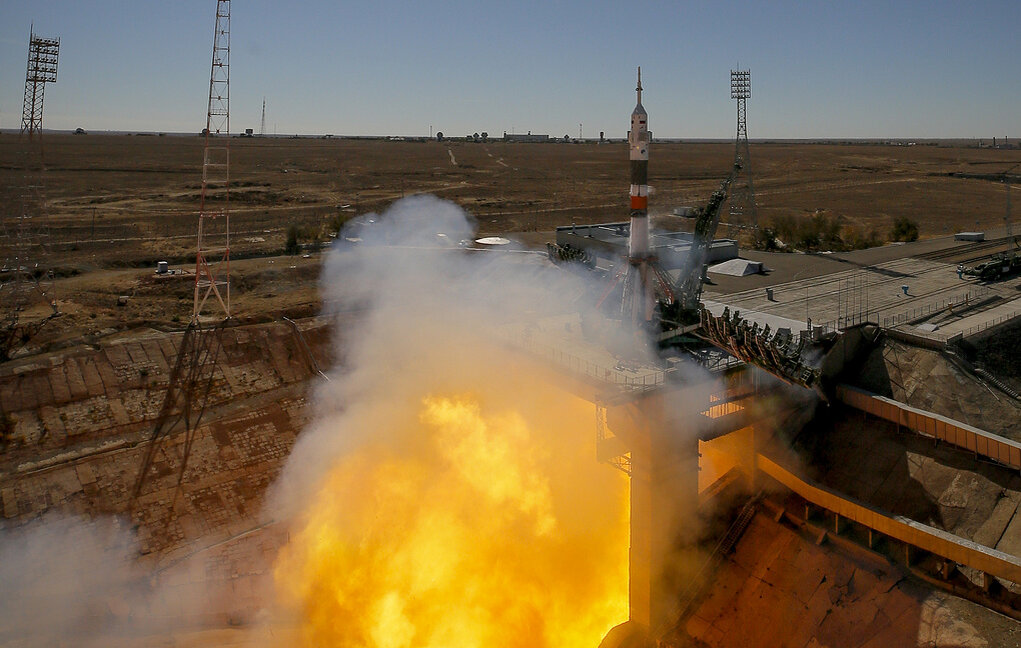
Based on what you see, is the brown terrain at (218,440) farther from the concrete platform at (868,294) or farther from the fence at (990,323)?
the concrete platform at (868,294)

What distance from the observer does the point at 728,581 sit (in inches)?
1216

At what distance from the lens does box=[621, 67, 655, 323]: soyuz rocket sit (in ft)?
105

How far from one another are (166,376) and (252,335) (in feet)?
17.3

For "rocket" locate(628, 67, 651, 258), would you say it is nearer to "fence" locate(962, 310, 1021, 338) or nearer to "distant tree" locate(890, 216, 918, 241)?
"fence" locate(962, 310, 1021, 338)

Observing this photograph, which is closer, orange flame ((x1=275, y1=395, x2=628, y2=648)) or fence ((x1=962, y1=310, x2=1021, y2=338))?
orange flame ((x1=275, y1=395, x2=628, y2=648))

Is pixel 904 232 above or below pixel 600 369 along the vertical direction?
above

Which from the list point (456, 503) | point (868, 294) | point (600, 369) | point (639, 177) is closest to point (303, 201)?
point (456, 503)

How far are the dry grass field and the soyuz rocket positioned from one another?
21621mm

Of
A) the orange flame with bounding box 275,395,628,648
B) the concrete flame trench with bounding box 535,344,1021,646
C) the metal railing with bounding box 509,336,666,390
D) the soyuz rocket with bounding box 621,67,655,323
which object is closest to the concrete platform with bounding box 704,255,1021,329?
the concrete flame trench with bounding box 535,344,1021,646

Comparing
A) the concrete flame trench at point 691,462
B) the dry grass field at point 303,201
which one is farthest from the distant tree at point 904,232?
the concrete flame trench at point 691,462

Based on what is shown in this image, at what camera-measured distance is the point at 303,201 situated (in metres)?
92.9

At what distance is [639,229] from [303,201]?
6901cm

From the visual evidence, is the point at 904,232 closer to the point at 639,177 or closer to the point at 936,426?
the point at 936,426

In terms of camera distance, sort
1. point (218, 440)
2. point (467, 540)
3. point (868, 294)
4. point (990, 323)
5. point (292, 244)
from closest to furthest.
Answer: point (467, 540)
point (990, 323)
point (218, 440)
point (868, 294)
point (292, 244)
